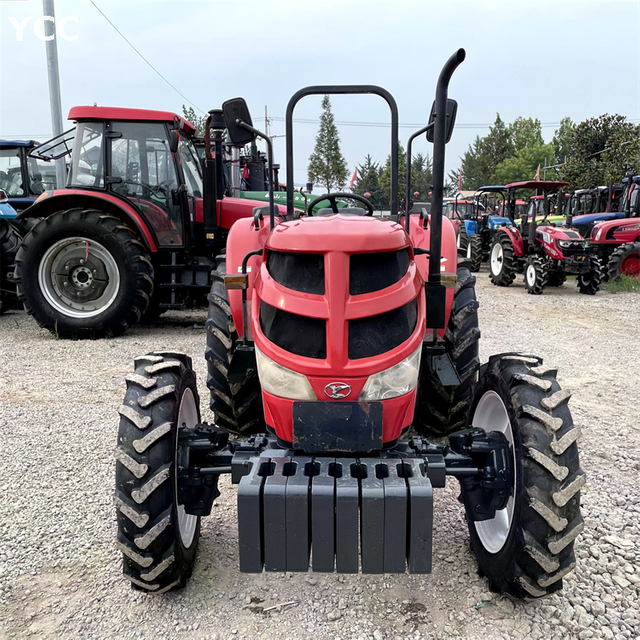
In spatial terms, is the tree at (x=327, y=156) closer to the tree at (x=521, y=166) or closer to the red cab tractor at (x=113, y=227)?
the tree at (x=521, y=166)

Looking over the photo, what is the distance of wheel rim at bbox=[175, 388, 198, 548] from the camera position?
2401 mm

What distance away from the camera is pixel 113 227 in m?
6.62

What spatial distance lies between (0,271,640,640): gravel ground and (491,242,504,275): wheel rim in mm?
8641

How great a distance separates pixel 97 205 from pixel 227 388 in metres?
4.53

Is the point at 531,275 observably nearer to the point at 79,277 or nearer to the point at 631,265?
the point at 631,265

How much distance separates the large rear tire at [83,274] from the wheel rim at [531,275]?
756 centimetres

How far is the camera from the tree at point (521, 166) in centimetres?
5344

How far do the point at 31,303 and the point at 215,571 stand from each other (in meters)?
5.49

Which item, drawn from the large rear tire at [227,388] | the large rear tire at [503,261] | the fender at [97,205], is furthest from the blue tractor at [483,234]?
the large rear tire at [227,388]

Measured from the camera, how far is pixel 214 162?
269 inches

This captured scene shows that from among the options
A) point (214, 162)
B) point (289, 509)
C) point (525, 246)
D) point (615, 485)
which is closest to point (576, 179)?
point (525, 246)

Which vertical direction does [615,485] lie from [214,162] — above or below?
below

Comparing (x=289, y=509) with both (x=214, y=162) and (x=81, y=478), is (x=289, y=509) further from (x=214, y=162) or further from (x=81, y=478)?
(x=214, y=162)

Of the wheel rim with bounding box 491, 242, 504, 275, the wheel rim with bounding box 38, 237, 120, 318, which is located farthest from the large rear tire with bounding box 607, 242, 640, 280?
the wheel rim with bounding box 38, 237, 120, 318
